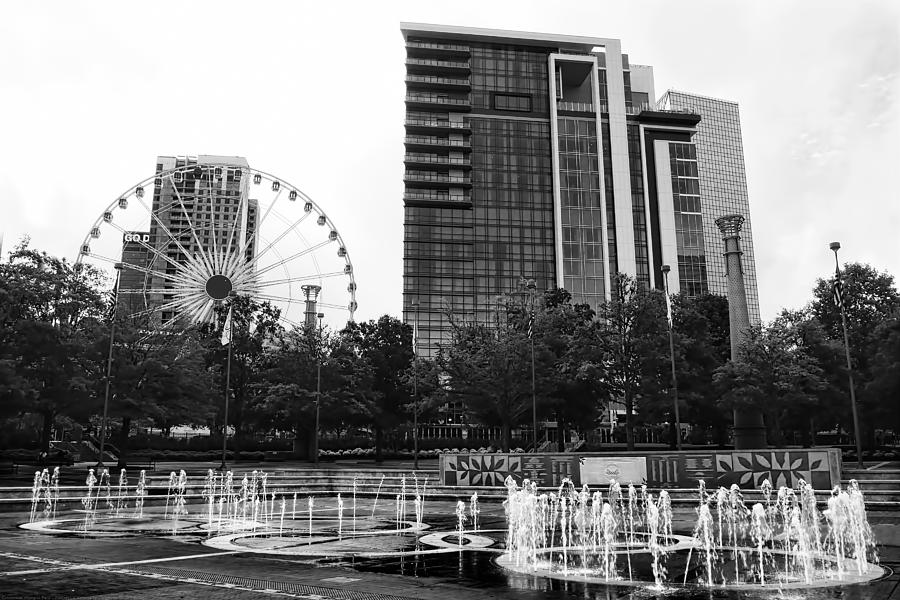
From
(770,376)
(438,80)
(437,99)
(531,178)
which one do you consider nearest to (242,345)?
(770,376)

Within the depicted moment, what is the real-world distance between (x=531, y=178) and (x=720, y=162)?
281 feet

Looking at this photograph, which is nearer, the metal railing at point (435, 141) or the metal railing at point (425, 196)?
the metal railing at point (425, 196)

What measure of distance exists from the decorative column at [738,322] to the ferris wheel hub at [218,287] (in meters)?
37.4

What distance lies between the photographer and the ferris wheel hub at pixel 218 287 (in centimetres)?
5481

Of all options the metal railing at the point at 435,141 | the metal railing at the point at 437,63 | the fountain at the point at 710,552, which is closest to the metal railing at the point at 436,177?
the metal railing at the point at 435,141

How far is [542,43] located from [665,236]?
120ft

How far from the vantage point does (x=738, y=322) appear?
40.2 metres

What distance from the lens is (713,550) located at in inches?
547

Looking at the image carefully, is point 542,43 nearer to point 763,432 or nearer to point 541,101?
point 541,101

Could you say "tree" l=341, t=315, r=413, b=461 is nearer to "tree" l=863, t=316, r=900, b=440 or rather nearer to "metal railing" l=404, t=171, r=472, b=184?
"tree" l=863, t=316, r=900, b=440

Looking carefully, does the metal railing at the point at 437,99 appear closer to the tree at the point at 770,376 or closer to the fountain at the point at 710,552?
the tree at the point at 770,376

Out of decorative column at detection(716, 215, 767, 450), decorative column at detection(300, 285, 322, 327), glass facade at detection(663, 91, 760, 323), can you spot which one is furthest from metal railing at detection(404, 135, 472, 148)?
glass facade at detection(663, 91, 760, 323)

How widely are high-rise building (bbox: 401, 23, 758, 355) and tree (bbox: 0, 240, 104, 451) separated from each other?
64.5 meters

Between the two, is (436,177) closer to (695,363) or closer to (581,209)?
(581,209)
